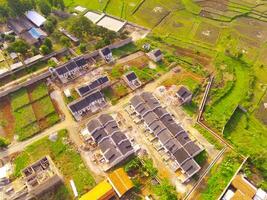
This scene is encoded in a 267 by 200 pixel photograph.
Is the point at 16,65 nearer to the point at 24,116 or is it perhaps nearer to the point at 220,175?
the point at 24,116

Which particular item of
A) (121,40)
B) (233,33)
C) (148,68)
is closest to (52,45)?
(121,40)

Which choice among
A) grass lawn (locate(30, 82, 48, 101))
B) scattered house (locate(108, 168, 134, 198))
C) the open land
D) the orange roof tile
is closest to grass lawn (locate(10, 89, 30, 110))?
grass lawn (locate(30, 82, 48, 101))

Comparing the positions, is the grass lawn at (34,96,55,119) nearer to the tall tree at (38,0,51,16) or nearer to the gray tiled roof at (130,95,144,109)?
the gray tiled roof at (130,95,144,109)

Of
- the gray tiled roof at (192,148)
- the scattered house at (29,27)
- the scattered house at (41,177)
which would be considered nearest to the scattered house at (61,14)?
the scattered house at (29,27)

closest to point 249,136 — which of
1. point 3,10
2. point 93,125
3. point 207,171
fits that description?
point 207,171

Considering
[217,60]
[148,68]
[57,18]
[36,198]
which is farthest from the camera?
[57,18]

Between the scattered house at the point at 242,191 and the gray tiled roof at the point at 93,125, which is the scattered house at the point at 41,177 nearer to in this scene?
the gray tiled roof at the point at 93,125

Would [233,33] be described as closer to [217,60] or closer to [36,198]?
[217,60]

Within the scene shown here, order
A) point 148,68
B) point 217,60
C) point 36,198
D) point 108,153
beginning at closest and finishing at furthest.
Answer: point 36,198 < point 108,153 < point 148,68 < point 217,60
